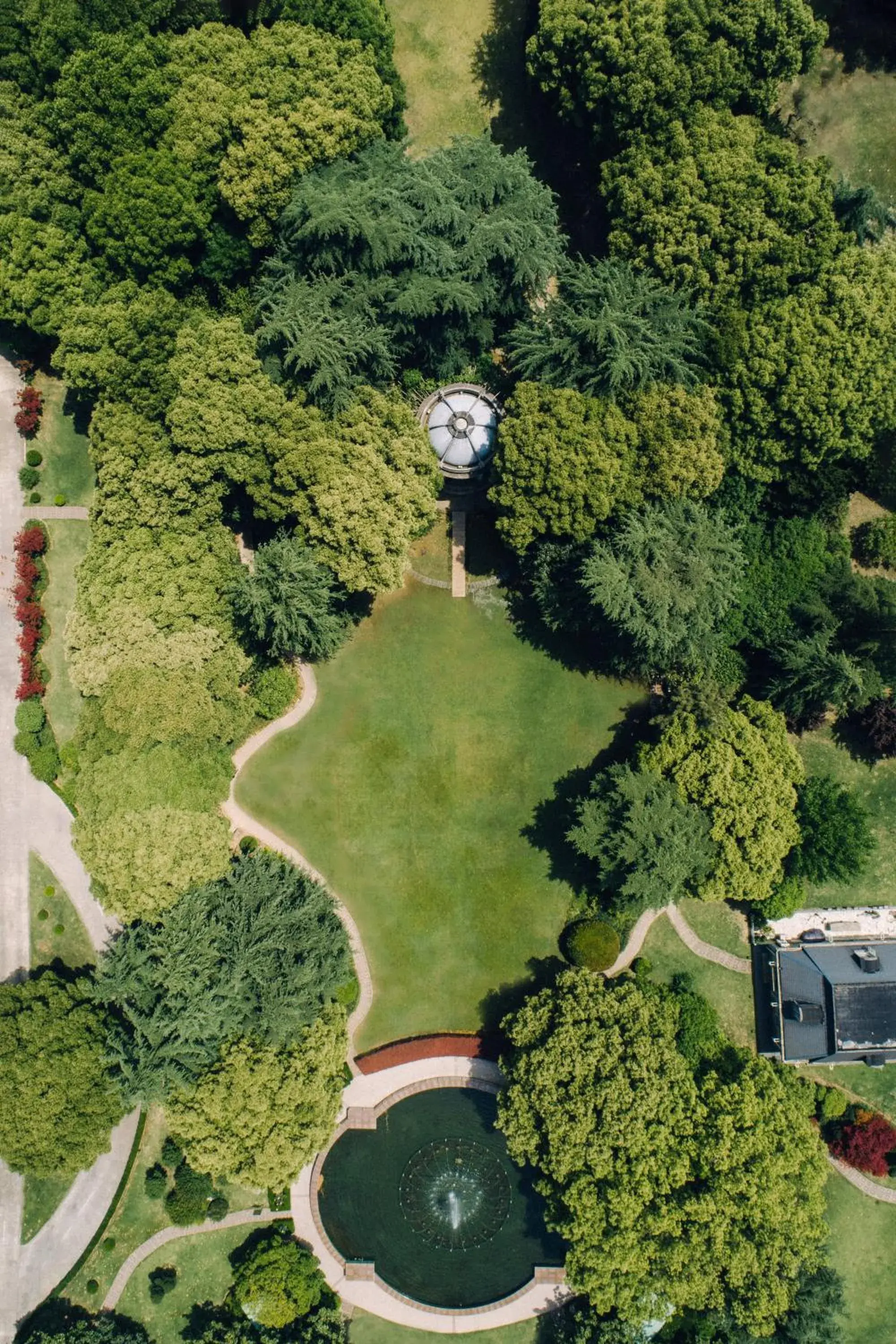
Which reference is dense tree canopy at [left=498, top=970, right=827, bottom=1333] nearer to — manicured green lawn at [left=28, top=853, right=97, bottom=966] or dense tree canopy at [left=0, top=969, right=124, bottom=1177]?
dense tree canopy at [left=0, top=969, right=124, bottom=1177]

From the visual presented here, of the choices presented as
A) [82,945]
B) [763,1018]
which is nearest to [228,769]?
[82,945]

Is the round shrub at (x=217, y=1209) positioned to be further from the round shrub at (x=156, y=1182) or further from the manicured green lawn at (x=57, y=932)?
the manicured green lawn at (x=57, y=932)

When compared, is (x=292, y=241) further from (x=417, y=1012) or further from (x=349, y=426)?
(x=417, y=1012)

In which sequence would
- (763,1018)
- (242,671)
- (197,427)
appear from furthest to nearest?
1. (763,1018)
2. (242,671)
3. (197,427)

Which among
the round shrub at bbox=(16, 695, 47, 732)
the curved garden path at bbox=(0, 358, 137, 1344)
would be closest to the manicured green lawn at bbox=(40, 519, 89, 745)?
the round shrub at bbox=(16, 695, 47, 732)

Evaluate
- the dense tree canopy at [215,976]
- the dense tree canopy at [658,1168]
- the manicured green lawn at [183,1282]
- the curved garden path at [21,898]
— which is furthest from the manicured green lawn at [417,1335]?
the curved garden path at [21,898]

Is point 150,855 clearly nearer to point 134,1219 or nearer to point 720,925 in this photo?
point 134,1219
